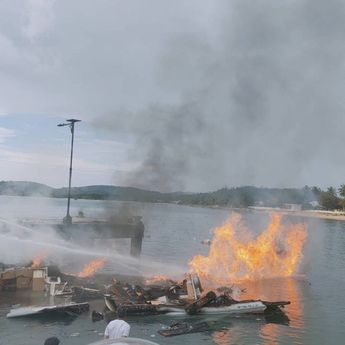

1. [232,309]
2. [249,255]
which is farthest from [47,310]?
[249,255]

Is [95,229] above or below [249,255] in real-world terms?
above

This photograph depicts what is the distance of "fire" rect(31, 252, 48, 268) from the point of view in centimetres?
3838

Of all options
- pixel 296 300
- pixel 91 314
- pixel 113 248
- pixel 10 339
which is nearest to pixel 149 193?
pixel 113 248

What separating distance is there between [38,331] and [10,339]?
1.87 metres

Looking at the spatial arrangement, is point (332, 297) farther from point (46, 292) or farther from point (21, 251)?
point (21, 251)

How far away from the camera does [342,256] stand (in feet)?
249

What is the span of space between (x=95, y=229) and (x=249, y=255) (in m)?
19.8

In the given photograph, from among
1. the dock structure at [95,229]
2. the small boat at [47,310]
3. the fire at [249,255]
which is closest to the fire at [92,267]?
the dock structure at [95,229]

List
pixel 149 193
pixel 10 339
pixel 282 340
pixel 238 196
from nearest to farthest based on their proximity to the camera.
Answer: pixel 10 339 → pixel 282 340 → pixel 149 193 → pixel 238 196

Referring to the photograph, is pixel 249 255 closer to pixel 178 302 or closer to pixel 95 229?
pixel 178 302

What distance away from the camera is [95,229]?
185ft

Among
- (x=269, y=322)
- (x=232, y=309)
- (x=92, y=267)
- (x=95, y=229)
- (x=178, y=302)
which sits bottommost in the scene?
(x=269, y=322)

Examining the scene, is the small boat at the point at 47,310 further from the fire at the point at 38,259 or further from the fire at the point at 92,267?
the fire at the point at 92,267

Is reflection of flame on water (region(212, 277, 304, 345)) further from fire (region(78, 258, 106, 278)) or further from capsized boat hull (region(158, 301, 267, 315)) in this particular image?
fire (region(78, 258, 106, 278))
